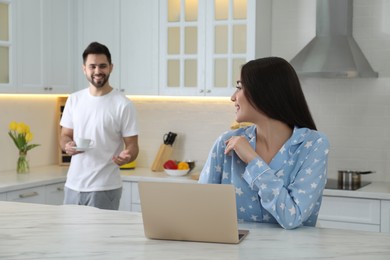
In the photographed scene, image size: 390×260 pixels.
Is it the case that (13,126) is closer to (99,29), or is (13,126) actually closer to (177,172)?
(99,29)

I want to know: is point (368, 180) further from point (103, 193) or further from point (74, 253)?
point (74, 253)

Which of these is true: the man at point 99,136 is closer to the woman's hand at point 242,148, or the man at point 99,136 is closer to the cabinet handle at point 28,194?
the cabinet handle at point 28,194

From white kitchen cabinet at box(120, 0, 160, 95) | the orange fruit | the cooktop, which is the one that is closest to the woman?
the cooktop

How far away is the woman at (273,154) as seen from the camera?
2.45 metres

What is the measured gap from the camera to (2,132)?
211 inches

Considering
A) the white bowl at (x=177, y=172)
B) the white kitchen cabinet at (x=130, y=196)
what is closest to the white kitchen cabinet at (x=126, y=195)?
the white kitchen cabinet at (x=130, y=196)

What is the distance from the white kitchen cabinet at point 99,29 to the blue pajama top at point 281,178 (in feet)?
10.0

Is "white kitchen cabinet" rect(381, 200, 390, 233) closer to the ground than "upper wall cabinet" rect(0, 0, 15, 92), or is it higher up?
closer to the ground

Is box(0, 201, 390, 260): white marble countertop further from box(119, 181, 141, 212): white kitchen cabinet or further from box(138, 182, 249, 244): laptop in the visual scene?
box(119, 181, 141, 212): white kitchen cabinet

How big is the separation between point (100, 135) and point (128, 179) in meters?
1.03

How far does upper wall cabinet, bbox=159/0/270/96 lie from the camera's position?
5133mm

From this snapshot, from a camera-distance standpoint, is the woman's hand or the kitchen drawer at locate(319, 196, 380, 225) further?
the kitchen drawer at locate(319, 196, 380, 225)

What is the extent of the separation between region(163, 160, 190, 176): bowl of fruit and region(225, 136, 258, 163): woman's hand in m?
2.74

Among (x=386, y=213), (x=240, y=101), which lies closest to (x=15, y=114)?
(x=386, y=213)
